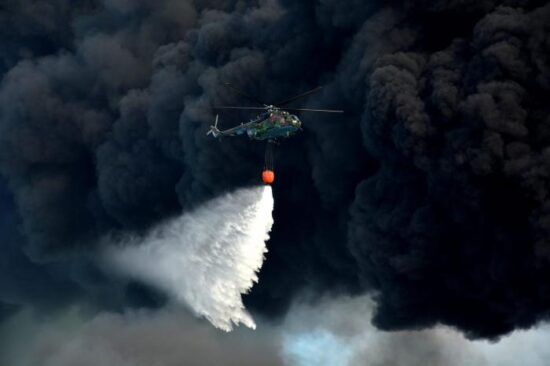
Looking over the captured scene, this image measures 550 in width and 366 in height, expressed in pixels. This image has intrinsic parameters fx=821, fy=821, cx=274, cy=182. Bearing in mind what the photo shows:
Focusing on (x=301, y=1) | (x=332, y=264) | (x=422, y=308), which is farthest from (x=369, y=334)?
(x=301, y=1)

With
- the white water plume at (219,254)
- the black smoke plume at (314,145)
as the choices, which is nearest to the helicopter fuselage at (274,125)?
the black smoke plume at (314,145)

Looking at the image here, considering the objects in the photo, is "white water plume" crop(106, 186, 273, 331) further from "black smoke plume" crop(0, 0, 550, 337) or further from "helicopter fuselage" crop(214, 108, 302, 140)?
"helicopter fuselage" crop(214, 108, 302, 140)

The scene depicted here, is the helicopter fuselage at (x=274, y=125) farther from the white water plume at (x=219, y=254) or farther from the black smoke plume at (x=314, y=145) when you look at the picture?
the white water plume at (x=219, y=254)

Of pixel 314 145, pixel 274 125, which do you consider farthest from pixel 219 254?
pixel 274 125

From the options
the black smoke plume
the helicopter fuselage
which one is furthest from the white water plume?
the helicopter fuselage

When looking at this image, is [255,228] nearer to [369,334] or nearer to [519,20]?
[369,334]
